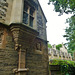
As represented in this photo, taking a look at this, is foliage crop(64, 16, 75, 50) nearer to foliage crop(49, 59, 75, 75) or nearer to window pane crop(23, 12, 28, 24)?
foliage crop(49, 59, 75, 75)

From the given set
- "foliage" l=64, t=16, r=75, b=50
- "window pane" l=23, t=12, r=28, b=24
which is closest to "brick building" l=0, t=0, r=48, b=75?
"window pane" l=23, t=12, r=28, b=24

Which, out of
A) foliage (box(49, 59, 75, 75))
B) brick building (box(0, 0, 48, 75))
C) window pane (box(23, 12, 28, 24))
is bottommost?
foliage (box(49, 59, 75, 75))

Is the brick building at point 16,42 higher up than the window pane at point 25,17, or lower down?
lower down

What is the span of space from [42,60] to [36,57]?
0.75 m

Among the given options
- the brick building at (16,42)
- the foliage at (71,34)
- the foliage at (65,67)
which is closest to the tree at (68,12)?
the foliage at (71,34)

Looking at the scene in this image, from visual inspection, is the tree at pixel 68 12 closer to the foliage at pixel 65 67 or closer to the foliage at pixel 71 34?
the foliage at pixel 71 34

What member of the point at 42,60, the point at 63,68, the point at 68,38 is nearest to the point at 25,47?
the point at 42,60

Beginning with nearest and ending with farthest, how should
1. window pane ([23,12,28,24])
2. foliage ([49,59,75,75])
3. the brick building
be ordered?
1. the brick building
2. window pane ([23,12,28,24])
3. foliage ([49,59,75,75])

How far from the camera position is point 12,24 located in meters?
4.11

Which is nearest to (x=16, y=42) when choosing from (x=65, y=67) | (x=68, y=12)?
(x=65, y=67)

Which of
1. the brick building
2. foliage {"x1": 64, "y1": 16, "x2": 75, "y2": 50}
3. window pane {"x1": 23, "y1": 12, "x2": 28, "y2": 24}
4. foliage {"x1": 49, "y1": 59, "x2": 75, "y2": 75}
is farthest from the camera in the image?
foliage {"x1": 64, "y1": 16, "x2": 75, "y2": 50}

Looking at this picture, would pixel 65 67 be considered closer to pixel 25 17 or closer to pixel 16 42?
pixel 16 42

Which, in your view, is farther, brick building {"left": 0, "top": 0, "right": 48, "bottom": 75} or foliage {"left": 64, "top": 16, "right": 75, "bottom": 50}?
foliage {"left": 64, "top": 16, "right": 75, "bottom": 50}

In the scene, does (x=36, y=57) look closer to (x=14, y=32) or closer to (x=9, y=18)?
(x=14, y=32)
